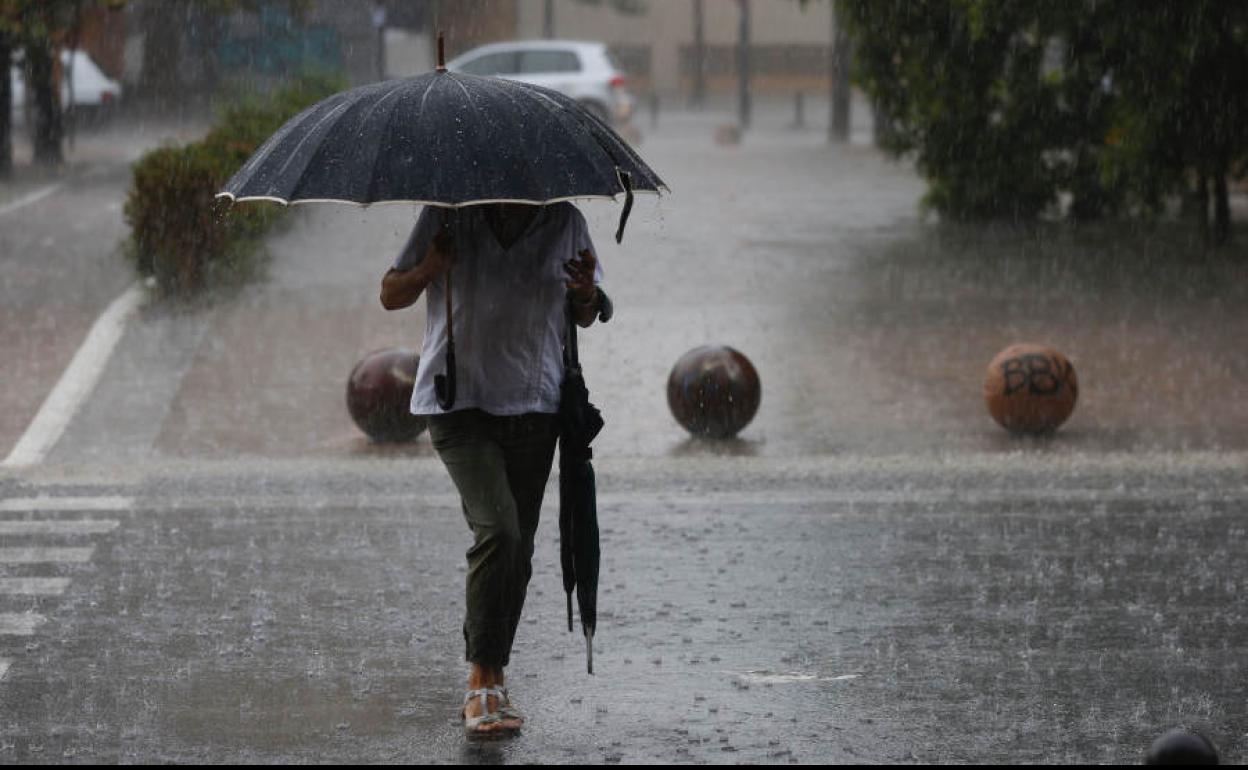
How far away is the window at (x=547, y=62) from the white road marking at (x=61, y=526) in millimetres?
26439

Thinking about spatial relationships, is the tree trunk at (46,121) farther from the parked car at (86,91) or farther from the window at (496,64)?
the parked car at (86,91)

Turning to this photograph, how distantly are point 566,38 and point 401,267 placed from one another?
2386 inches

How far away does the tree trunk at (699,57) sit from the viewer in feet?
188

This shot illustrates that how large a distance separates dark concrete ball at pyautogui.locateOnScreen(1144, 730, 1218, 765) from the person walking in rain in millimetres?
2341

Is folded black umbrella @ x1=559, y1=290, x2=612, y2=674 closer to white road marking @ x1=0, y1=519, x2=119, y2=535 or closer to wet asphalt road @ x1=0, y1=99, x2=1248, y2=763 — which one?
wet asphalt road @ x1=0, y1=99, x2=1248, y2=763

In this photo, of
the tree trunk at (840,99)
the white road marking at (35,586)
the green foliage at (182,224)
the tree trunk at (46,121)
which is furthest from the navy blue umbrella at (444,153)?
the tree trunk at (840,99)

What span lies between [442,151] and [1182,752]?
2657 millimetres

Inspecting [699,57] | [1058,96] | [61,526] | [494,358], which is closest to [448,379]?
[494,358]

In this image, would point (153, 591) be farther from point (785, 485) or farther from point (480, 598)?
point (785, 485)

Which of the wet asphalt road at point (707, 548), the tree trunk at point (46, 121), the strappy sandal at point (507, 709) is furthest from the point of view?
the tree trunk at point (46, 121)

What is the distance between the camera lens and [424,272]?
18.6 feet

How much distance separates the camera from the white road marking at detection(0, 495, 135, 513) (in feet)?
31.7

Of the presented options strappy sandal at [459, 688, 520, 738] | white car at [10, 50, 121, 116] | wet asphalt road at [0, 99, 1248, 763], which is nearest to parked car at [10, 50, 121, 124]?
white car at [10, 50, 121, 116]

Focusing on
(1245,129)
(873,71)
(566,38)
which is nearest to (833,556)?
(1245,129)
